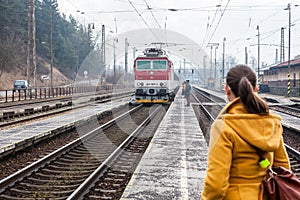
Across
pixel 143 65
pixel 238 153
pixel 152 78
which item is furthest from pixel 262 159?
pixel 143 65

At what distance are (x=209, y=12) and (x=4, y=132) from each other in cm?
1987

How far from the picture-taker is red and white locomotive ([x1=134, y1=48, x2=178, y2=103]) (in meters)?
23.5

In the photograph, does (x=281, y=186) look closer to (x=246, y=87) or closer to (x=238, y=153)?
(x=238, y=153)

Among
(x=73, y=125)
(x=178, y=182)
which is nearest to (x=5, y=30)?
(x=73, y=125)

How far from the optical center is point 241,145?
7.75 feet

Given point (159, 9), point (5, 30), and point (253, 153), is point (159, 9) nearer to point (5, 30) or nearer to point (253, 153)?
point (253, 153)

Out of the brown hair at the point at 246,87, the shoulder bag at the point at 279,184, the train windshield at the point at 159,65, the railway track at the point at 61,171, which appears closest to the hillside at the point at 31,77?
the train windshield at the point at 159,65

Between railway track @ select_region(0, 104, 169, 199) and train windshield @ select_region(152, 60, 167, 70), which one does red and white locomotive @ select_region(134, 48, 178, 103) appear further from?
railway track @ select_region(0, 104, 169, 199)

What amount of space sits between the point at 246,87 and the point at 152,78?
2138 centimetres

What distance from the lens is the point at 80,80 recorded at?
249 feet

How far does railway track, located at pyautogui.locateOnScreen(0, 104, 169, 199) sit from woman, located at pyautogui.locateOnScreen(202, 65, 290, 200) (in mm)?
3903

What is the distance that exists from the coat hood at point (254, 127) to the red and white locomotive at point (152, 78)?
20898 mm

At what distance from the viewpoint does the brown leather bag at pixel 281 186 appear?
2.31 metres

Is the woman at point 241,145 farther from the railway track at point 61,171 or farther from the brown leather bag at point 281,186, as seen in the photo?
the railway track at point 61,171
